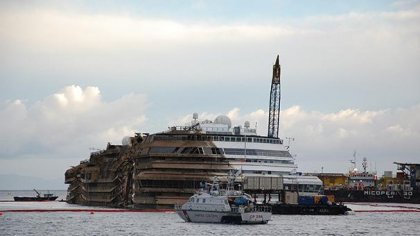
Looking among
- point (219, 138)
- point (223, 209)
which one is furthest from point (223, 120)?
point (223, 209)

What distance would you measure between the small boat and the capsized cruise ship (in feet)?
87.5

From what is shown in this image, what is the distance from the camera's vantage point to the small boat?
11756cm

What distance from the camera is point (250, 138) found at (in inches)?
6462

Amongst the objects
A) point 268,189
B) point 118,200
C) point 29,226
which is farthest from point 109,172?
point 29,226

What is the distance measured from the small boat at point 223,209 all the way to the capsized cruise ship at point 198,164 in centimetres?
2667

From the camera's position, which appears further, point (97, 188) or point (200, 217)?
point (97, 188)

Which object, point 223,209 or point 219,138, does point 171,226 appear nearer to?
point 223,209

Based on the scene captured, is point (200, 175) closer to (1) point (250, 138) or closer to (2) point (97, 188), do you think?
(1) point (250, 138)

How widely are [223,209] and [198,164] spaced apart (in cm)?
3480

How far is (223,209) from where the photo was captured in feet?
388

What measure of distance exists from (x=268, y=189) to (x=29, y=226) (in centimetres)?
4283

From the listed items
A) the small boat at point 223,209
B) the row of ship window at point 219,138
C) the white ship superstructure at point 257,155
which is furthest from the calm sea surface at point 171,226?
the row of ship window at point 219,138

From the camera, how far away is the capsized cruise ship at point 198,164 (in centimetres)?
15162

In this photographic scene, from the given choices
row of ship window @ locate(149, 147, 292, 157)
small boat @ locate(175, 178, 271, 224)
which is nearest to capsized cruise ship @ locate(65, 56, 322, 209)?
row of ship window @ locate(149, 147, 292, 157)
